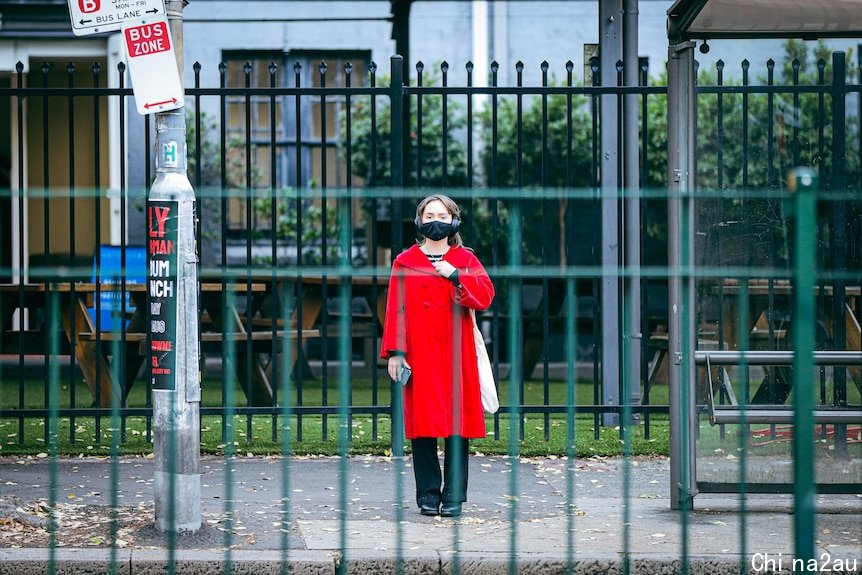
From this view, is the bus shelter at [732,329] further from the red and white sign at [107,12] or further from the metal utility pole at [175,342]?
the red and white sign at [107,12]

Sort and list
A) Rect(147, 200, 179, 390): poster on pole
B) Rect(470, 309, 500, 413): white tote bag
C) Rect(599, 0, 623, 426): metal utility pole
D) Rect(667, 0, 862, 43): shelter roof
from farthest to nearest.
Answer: Rect(599, 0, 623, 426): metal utility pole
Rect(667, 0, 862, 43): shelter roof
Rect(470, 309, 500, 413): white tote bag
Rect(147, 200, 179, 390): poster on pole

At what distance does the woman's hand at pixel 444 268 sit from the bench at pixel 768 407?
1349 millimetres

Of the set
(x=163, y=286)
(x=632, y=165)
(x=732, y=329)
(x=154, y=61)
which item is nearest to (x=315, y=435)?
(x=632, y=165)

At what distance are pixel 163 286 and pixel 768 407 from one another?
3042 mm

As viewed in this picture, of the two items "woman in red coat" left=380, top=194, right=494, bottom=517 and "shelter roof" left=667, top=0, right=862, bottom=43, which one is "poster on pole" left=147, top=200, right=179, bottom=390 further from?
"shelter roof" left=667, top=0, right=862, bottom=43

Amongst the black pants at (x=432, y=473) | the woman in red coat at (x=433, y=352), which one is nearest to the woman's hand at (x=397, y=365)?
the woman in red coat at (x=433, y=352)

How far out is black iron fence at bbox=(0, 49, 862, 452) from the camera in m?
8.27

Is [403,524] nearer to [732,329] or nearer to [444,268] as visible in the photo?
[444,268]

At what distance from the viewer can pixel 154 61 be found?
19.3 ft

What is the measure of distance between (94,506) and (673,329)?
3.04 m

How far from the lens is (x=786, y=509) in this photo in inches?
260

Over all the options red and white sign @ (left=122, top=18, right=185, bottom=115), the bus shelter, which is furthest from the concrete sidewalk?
red and white sign @ (left=122, top=18, right=185, bottom=115)

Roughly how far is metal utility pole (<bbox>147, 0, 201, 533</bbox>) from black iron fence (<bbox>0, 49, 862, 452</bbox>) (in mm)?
1462

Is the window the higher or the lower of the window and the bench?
the higher
